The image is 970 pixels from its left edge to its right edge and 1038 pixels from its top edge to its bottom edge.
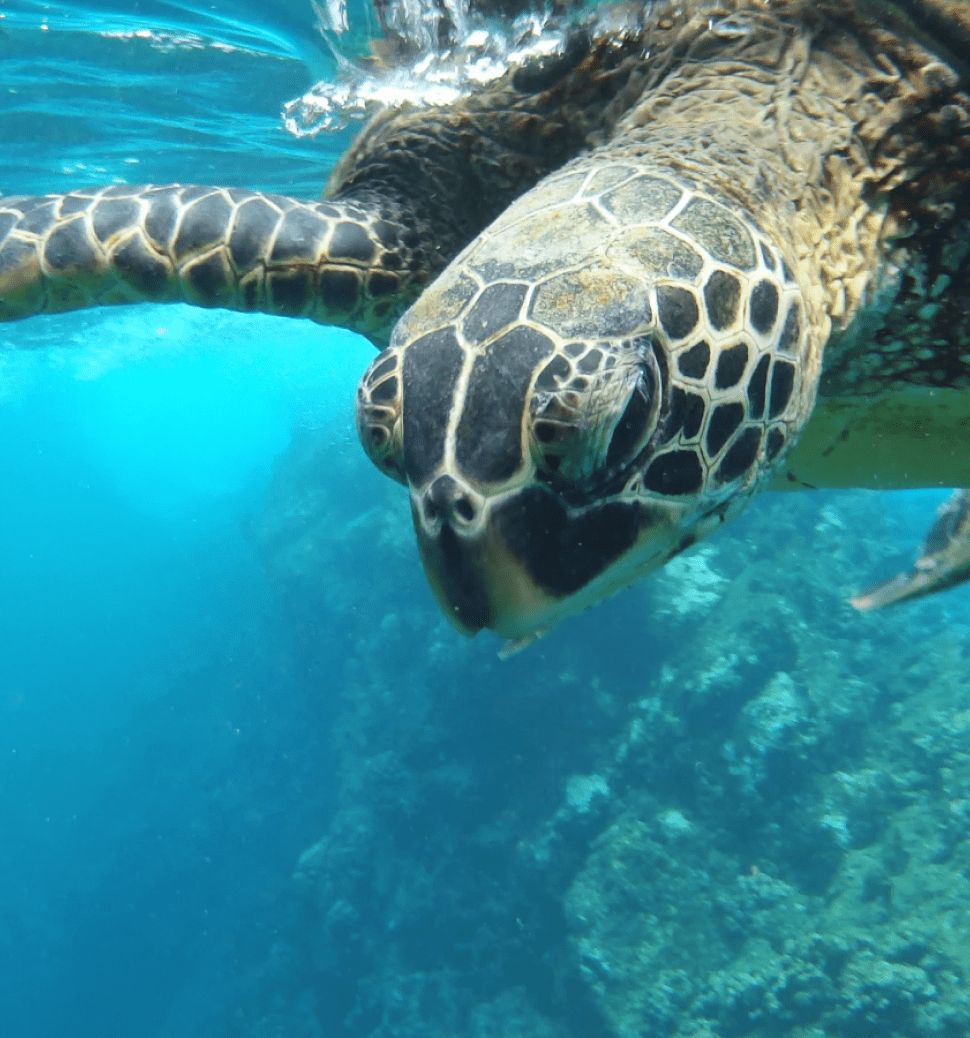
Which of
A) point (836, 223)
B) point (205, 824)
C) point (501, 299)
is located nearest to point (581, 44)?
point (836, 223)

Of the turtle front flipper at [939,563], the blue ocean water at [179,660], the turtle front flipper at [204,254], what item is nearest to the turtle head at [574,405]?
the turtle front flipper at [204,254]

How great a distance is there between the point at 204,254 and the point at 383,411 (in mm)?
2009

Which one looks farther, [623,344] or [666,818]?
[666,818]

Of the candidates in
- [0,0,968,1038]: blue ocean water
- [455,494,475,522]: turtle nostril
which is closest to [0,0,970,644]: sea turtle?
[455,494,475,522]: turtle nostril

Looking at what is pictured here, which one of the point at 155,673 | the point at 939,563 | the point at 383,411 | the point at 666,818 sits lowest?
the point at 155,673

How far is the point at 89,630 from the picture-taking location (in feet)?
189

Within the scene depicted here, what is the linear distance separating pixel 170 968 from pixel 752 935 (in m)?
18.1

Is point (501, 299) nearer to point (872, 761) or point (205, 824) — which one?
point (872, 761)

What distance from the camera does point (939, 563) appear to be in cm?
395

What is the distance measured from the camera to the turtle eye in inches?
63.3

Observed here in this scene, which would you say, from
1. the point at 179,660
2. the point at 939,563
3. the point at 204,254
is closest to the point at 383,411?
the point at 204,254

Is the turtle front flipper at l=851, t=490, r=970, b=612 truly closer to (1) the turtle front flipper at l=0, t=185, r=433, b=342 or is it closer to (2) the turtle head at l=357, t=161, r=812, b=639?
(2) the turtle head at l=357, t=161, r=812, b=639

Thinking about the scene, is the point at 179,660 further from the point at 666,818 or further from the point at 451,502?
the point at 451,502

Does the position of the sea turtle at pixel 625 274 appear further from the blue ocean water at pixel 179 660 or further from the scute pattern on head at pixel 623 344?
the blue ocean water at pixel 179 660
